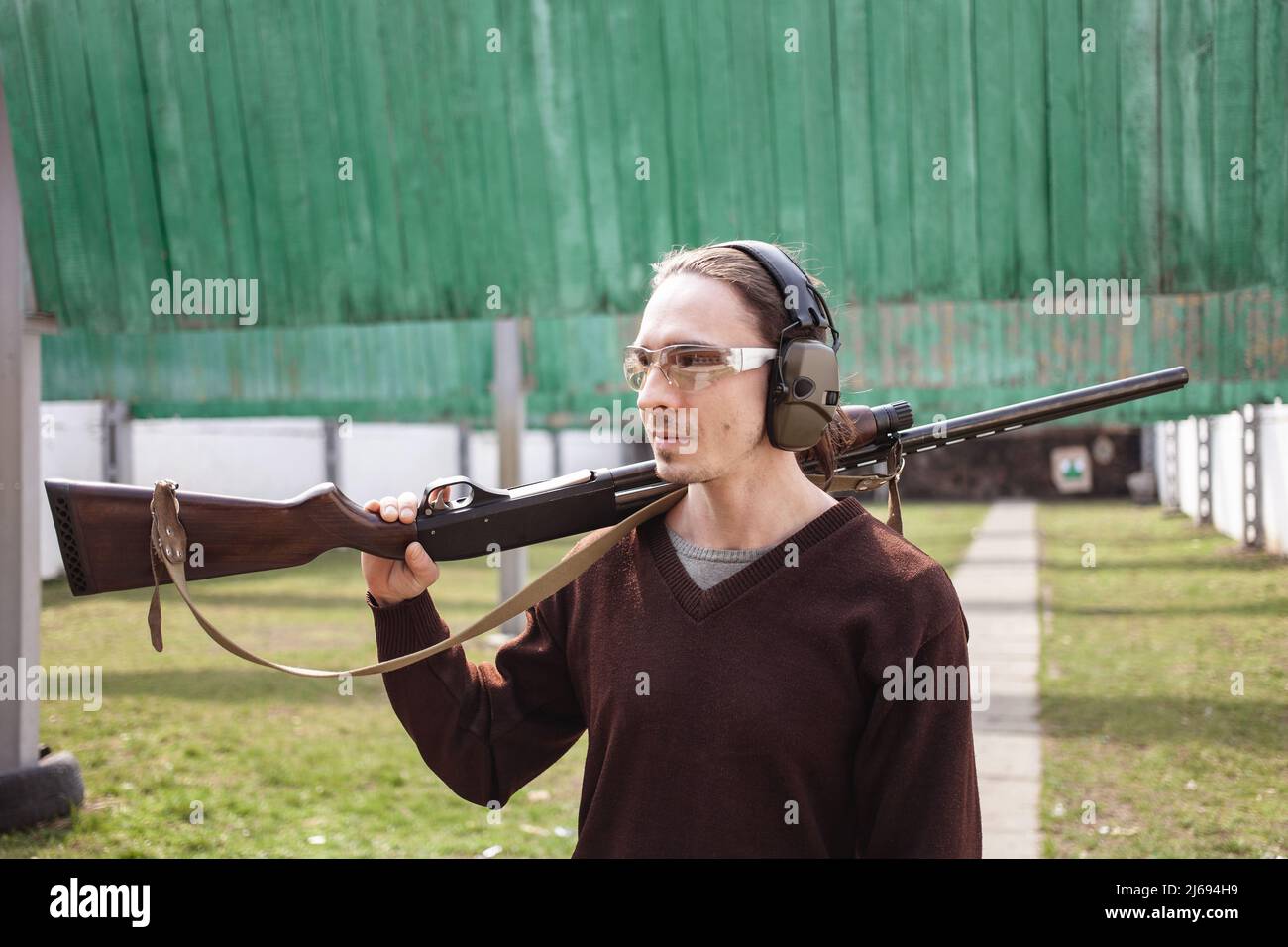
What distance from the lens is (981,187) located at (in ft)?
17.6

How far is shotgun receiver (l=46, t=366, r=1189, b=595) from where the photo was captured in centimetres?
212

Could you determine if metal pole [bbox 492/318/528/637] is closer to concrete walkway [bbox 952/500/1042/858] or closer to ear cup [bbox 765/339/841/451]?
concrete walkway [bbox 952/500/1042/858]

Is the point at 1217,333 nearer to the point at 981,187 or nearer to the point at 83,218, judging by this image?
the point at 981,187

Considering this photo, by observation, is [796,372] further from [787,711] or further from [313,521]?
[313,521]

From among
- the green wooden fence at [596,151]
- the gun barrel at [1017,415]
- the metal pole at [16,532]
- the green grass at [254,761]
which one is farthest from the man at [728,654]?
the metal pole at [16,532]

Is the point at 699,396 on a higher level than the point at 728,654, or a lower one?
higher

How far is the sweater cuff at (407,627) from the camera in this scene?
2156 mm

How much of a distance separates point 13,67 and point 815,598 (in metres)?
5.73

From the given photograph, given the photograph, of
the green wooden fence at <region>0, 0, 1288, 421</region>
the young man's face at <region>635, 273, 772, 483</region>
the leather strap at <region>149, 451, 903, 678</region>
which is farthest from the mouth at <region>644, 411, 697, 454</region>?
the green wooden fence at <region>0, 0, 1288, 421</region>

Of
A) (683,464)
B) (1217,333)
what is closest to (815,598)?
(683,464)

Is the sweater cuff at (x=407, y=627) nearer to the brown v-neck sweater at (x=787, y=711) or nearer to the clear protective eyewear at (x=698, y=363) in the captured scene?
the brown v-neck sweater at (x=787, y=711)

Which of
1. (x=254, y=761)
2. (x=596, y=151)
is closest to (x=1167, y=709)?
(x=596, y=151)

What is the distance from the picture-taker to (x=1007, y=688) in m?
8.34

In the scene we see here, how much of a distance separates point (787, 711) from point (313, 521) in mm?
1081
